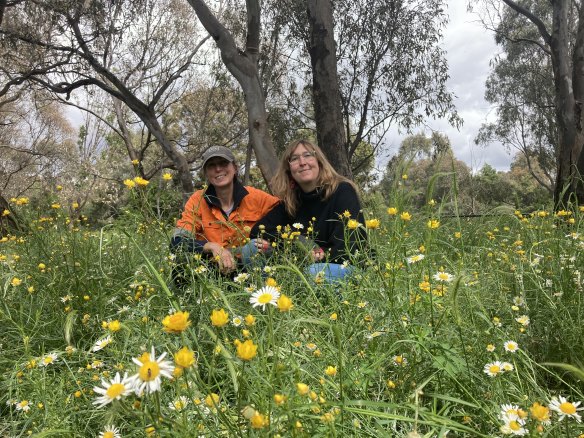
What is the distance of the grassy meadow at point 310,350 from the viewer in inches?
35.4

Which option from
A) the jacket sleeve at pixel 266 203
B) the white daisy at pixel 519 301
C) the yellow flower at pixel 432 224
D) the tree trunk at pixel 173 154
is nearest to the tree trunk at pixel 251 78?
the jacket sleeve at pixel 266 203

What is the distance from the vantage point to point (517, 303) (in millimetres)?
1590

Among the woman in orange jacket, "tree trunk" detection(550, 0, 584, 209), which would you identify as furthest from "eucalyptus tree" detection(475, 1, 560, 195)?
the woman in orange jacket

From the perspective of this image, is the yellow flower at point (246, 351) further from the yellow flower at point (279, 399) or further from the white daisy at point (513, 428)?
the white daisy at point (513, 428)

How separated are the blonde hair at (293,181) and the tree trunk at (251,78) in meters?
2.96

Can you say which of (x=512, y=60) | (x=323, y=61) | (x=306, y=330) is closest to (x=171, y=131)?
(x=512, y=60)

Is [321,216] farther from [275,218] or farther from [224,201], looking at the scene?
[224,201]

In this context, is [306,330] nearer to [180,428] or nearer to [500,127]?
[180,428]

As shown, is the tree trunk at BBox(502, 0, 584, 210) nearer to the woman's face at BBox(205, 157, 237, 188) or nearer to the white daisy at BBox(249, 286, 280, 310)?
the woman's face at BBox(205, 157, 237, 188)

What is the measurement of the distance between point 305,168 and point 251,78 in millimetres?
3721

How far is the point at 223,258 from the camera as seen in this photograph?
87.6 inches

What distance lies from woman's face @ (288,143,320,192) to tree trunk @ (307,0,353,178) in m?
2.68

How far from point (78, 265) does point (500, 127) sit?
72.9ft

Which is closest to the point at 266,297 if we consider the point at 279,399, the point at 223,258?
the point at 279,399
